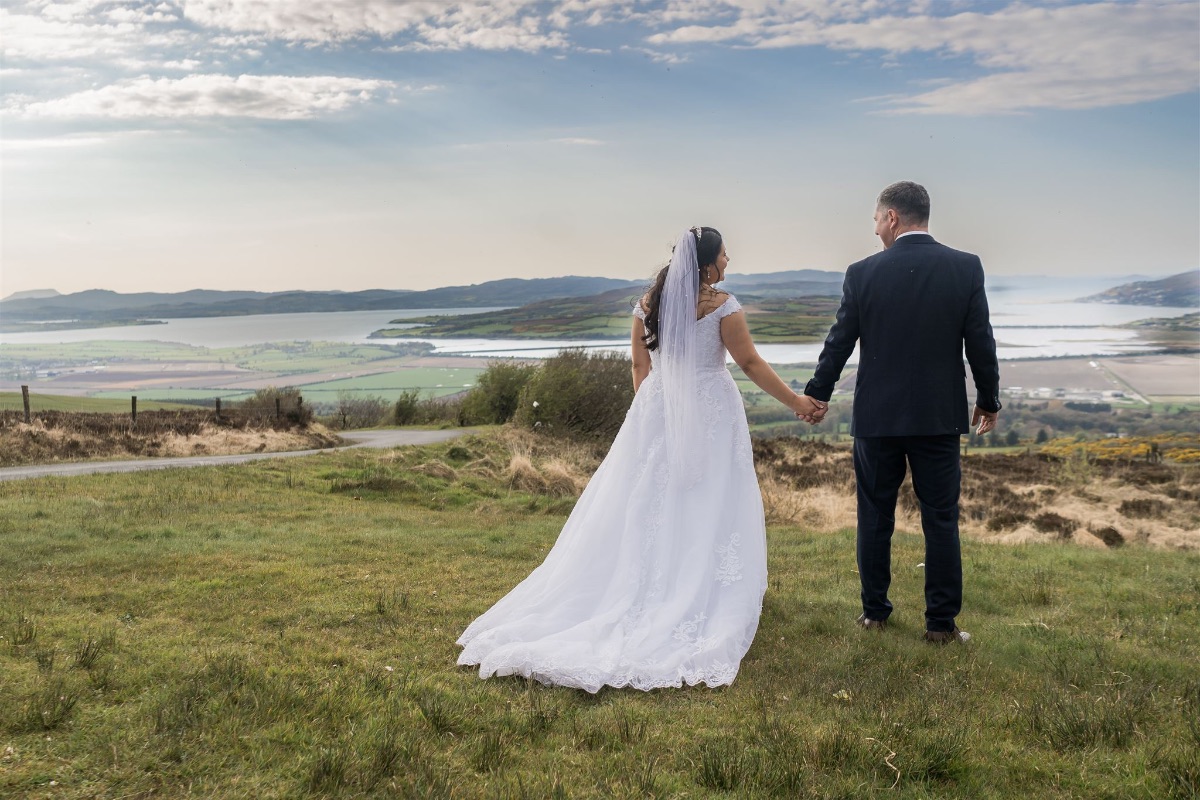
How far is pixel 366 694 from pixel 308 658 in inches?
40.9

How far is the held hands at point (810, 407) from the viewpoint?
20.3 ft

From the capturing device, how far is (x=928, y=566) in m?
5.71

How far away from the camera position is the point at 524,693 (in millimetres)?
4348

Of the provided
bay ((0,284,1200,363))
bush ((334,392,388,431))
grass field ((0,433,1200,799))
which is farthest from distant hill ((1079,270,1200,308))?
grass field ((0,433,1200,799))

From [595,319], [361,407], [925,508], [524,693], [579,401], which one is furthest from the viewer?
[361,407]

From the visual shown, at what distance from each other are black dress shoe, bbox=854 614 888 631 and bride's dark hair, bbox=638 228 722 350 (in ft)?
8.36

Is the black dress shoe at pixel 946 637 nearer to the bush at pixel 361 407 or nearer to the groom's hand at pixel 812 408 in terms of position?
the groom's hand at pixel 812 408

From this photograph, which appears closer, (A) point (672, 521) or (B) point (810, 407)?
(A) point (672, 521)

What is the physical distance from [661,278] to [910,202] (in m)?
1.79

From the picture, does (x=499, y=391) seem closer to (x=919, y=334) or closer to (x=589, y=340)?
(x=589, y=340)

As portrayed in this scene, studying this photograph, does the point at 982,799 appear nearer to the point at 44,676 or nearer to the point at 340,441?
the point at 44,676

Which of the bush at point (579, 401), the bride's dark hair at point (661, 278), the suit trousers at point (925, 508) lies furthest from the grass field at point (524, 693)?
the bush at point (579, 401)

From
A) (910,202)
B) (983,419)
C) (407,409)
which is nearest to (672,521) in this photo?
(983,419)

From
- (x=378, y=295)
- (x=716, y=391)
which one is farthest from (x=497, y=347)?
(x=378, y=295)
